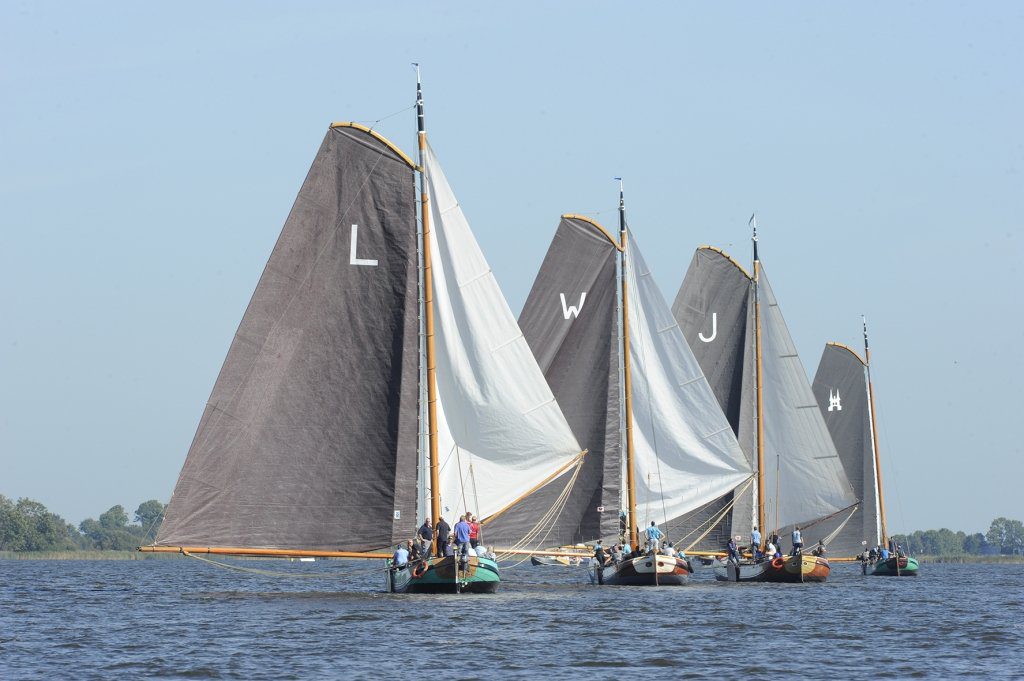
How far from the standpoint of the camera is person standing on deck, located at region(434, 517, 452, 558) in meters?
49.9

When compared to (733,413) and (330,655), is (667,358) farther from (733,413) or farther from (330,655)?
(330,655)

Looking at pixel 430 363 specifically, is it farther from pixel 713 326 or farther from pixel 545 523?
pixel 713 326

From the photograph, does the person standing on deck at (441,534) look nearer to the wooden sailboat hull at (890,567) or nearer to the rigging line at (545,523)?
the rigging line at (545,523)

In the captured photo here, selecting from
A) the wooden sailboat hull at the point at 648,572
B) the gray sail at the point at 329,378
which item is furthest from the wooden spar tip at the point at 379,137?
the wooden sailboat hull at the point at 648,572

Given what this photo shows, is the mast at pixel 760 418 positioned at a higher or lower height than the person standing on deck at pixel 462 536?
higher

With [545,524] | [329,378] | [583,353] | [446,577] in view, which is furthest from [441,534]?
[583,353]

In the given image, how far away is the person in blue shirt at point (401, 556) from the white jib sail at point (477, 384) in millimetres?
1832

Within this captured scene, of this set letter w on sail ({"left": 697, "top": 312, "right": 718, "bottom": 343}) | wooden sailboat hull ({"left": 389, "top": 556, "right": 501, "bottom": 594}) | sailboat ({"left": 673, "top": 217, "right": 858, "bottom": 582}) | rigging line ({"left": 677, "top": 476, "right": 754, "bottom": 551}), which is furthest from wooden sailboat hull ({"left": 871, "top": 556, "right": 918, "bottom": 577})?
wooden sailboat hull ({"left": 389, "top": 556, "right": 501, "bottom": 594})

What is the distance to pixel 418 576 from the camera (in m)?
50.5

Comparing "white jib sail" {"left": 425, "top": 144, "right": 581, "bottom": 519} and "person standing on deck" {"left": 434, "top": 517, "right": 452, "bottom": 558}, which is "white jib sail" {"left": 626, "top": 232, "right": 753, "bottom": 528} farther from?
"person standing on deck" {"left": 434, "top": 517, "right": 452, "bottom": 558}

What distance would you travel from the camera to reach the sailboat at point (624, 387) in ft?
219

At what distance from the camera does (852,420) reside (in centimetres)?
9931

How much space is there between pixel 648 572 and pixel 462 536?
14.9 metres

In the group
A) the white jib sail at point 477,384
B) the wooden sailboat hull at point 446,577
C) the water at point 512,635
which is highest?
the white jib sail at point 477,384
